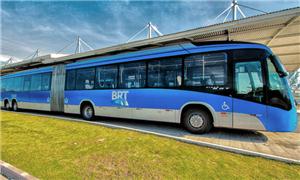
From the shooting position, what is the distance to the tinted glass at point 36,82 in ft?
35.9

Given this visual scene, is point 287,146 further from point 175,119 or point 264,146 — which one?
point 175,119

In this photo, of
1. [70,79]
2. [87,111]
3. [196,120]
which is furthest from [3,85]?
[196,120]

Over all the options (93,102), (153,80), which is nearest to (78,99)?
(93,102)

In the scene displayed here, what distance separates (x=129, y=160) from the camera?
3.48 meters

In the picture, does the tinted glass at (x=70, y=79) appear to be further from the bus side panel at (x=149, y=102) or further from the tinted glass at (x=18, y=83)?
the tinted glass at (x=18, y=83)

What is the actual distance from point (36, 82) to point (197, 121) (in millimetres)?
11156

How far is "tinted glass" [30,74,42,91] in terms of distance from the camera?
35.9 feet

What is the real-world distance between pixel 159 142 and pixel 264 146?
9.54 feet

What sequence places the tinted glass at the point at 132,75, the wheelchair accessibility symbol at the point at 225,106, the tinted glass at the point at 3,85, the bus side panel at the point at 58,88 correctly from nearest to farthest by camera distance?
1. the wheelchair accessibility symbol at the point at 225,106
2. the tinted glass at the point at 132,75
3. the bus side panel at the point at 58,88
4. the tinted glass at the point at 3,85

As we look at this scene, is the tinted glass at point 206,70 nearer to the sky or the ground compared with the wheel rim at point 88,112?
nearer to the sky

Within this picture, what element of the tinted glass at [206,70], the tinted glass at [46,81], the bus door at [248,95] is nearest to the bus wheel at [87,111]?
the tinted glass at [46,81]

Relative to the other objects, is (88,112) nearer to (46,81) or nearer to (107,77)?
(107,77)

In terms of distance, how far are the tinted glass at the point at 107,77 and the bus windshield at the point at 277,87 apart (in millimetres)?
5912

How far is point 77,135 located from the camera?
5305mm
